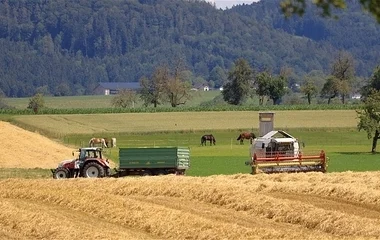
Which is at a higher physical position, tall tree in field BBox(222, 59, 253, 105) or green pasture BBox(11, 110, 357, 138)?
tall tree in field BBox(222, 59, 253, 105)

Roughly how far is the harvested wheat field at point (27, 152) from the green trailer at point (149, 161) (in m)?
10.6

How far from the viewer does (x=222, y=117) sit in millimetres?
101438

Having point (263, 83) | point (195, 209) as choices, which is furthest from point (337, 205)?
point (263, 83)

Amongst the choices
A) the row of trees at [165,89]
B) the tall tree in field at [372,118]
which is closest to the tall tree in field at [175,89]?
the row of trees at [165,89]

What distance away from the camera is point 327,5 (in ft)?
31.3

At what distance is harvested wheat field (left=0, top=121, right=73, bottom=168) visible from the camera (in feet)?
156

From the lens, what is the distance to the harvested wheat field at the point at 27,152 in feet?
156

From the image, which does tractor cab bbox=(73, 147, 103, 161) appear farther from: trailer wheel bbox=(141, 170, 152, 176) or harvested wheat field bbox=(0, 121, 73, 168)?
harvested wheat field bbox=(0, 121, 73, 168)

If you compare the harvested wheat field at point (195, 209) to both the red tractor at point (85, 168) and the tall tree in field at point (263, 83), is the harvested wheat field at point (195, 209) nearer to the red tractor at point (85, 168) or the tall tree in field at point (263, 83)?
Result: the red tractor at point (85, 168)

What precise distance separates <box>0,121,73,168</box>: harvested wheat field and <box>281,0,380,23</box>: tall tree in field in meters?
37.8

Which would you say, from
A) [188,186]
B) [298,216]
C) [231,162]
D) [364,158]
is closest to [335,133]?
[364,158]

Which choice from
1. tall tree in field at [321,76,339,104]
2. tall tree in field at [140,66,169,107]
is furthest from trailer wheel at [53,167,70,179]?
tall tree in field at [140,66,169,107]

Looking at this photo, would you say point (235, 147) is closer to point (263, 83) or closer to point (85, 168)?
point (85, 168)

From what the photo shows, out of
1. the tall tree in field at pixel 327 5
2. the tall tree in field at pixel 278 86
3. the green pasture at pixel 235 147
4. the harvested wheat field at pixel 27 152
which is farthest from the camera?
the tall tree in field at pixel 278 86
